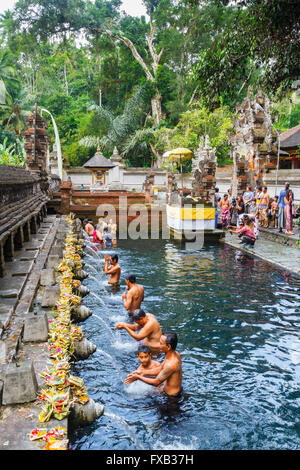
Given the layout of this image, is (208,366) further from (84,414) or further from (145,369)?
(84,414)

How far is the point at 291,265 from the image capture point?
39.1ft

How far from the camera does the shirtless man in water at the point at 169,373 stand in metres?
5.17

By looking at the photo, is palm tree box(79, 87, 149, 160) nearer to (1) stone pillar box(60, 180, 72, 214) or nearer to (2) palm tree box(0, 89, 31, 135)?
(2) palm tree box(0, 89, 31, 135)

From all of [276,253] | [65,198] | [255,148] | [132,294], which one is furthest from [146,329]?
[255,148]

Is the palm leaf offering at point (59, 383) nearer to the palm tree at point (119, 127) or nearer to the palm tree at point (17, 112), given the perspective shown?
the palm tree at point (119, 127)

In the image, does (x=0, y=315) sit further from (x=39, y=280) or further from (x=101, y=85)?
(x=101, y=85)

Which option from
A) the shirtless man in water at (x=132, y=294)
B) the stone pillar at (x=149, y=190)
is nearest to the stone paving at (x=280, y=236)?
the shirtless man in water at (x=132, y=294)

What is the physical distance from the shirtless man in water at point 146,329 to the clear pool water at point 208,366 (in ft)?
1.42

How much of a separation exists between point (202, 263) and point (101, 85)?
35.6 metres

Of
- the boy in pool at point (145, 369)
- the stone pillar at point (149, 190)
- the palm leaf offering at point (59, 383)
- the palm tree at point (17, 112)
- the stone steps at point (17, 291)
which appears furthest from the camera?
the palm tree at point (17, 112)

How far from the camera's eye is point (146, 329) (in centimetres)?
651

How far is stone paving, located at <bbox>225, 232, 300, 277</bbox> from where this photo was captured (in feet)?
39.3

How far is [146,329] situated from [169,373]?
4.56 feet

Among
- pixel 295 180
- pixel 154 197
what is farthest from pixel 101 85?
pixel 295 180
